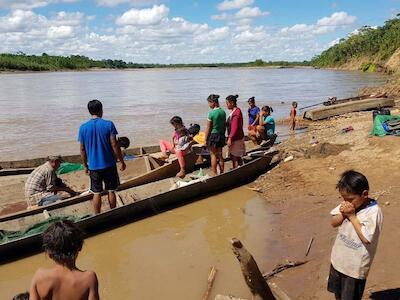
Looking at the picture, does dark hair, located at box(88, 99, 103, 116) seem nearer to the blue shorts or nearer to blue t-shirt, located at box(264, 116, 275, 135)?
the blue shorts

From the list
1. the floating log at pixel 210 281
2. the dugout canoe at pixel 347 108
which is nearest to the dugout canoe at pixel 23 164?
the floating log at pixel 210 281

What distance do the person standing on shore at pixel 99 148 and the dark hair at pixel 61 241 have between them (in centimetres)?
365

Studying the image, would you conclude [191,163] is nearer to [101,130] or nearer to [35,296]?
[101,130]

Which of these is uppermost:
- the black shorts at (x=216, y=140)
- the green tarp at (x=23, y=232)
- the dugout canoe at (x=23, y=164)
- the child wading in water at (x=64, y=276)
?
Answer: the child wading in water at (x=64, y=276)

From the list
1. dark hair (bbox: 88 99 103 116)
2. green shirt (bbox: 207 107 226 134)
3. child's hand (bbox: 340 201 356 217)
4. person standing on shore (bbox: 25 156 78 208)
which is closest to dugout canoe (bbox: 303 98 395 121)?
green shirt (bbox: 207 107 226 134)

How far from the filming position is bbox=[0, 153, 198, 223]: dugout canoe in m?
6.73

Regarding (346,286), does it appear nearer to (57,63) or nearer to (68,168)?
(68,168)

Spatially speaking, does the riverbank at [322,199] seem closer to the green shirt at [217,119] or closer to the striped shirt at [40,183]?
the green shirt at [217,119]

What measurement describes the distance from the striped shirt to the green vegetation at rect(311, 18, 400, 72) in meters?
47.4

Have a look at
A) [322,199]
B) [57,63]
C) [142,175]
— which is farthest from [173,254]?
[57,63]

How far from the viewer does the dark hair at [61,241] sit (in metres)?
2.41

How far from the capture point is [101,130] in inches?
239

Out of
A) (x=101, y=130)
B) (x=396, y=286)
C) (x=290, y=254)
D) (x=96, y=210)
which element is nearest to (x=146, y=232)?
(x=96, y=210)

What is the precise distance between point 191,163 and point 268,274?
172 inches
